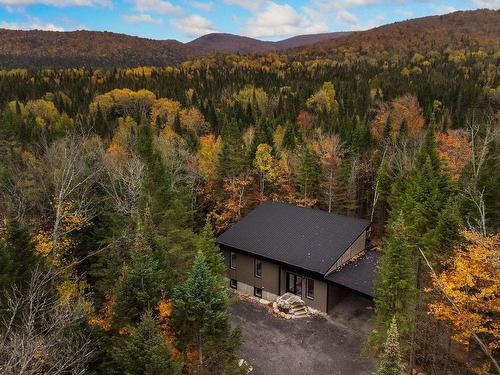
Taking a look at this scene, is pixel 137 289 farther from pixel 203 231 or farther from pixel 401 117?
pixel 401 117

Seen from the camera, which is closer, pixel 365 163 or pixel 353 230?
pixel 353 230

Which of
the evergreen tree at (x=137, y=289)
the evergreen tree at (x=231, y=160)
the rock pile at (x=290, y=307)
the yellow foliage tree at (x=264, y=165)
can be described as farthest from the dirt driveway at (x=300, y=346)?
the yellow foliage tree at (x=264, y=165)

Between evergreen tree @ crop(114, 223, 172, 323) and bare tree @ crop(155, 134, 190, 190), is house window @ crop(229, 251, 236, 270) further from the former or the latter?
evergreen tree @ crop(114, 223, 172, 323)

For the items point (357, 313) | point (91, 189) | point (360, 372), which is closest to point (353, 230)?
point (357, 313)

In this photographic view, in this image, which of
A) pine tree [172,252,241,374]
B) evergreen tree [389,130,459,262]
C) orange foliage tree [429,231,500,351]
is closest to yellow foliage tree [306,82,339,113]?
evergreen tree [389,130,459,262]

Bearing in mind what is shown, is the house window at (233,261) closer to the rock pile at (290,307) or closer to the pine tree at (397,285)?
the rock pile at (290,307)

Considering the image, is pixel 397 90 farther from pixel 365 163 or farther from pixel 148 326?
pixel 148 326
